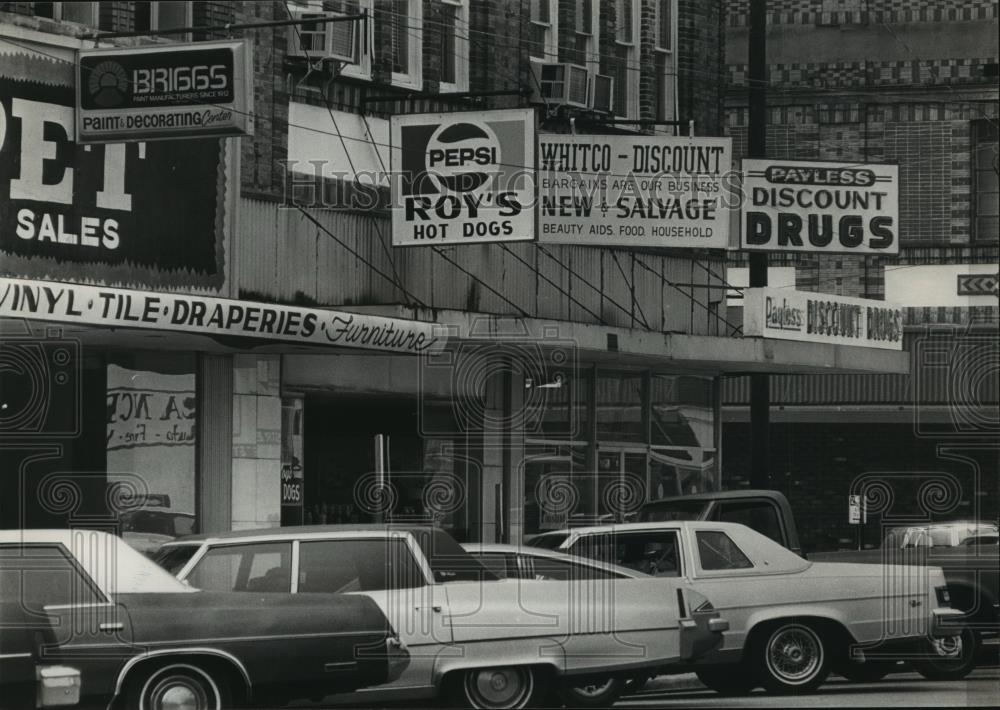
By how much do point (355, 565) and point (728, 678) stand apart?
450cm

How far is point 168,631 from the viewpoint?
11148mm

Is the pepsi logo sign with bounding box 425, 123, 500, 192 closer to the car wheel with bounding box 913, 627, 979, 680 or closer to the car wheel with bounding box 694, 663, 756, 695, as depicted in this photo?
the car wheel with bounding box 694, 663, 756, 695

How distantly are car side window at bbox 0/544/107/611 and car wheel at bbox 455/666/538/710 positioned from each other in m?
2.72

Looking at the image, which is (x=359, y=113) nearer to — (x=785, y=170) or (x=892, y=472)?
(x=785, y=170)

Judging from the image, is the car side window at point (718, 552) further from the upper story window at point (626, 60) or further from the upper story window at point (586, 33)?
the upper story window at point (626, 60)

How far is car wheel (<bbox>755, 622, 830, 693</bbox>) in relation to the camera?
15.4 m

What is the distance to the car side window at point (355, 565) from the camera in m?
12.7

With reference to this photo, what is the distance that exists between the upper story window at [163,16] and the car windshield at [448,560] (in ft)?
27.9

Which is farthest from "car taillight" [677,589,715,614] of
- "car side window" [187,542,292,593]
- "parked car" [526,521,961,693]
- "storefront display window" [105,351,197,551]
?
"storefront display window" [105,351,197,551]

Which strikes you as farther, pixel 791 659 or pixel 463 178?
pixel 463 178

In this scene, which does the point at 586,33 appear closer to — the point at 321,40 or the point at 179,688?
the point at 321,40

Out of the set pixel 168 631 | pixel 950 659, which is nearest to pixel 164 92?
pixel 168 631

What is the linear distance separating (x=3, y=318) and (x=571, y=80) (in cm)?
989

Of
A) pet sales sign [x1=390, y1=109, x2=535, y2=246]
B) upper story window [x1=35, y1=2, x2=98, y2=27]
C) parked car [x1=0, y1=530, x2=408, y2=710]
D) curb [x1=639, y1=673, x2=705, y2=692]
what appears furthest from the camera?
pet sales sign [x1=390, y1=109, x2=535, y2=246]
